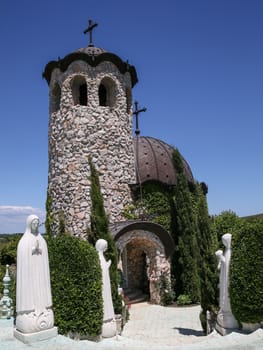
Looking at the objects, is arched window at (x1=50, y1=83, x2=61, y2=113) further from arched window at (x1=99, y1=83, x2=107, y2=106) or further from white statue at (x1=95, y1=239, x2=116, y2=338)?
white statue at (x1=95, y1=239, x2=116, y2=338)

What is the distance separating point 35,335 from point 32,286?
810mm

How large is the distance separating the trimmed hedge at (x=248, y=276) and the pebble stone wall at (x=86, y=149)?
25.7 feet

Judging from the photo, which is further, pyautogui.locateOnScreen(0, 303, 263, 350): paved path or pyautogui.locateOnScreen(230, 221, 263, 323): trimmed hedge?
pyautogui.locateOnScreen(230, 221, 263, 323): trimmed hedge

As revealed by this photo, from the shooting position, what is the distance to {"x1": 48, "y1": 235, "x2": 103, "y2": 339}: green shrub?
6.85 metres

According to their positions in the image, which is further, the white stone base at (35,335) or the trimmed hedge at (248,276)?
the trimmed hedge at (248,276)

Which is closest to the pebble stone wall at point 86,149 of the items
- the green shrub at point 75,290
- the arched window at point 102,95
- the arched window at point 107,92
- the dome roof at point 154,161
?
the arched window at point 107,92

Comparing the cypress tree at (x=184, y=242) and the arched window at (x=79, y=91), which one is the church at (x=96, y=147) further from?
the cypress tree at (x=184, y=242)

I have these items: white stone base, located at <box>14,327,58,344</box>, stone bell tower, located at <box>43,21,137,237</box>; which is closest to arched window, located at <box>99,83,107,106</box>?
stone bell tower, located at <box>43,21,137,237</box>

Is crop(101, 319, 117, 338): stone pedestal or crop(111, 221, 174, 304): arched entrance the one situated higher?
crop(111, 221, 174, 304): arched entrance

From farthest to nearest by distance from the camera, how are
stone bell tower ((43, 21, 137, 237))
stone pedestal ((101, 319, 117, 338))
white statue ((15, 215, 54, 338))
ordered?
stone bell tower ((43, 21, 137, 237)) → stone pedestal ((101, 319, 117, 338)) → white statue ((15, 215, 54, 338))

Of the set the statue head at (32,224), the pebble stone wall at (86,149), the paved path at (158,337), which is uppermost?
the pebble stone wall at (86,149)

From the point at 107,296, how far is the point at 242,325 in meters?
3.07

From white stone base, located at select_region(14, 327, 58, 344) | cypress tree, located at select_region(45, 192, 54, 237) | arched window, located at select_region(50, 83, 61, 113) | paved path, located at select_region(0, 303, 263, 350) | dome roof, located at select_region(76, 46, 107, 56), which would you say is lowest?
paved path, located at select_region(0, 303, 263, 350)

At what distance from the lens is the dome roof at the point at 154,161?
16938 mm
